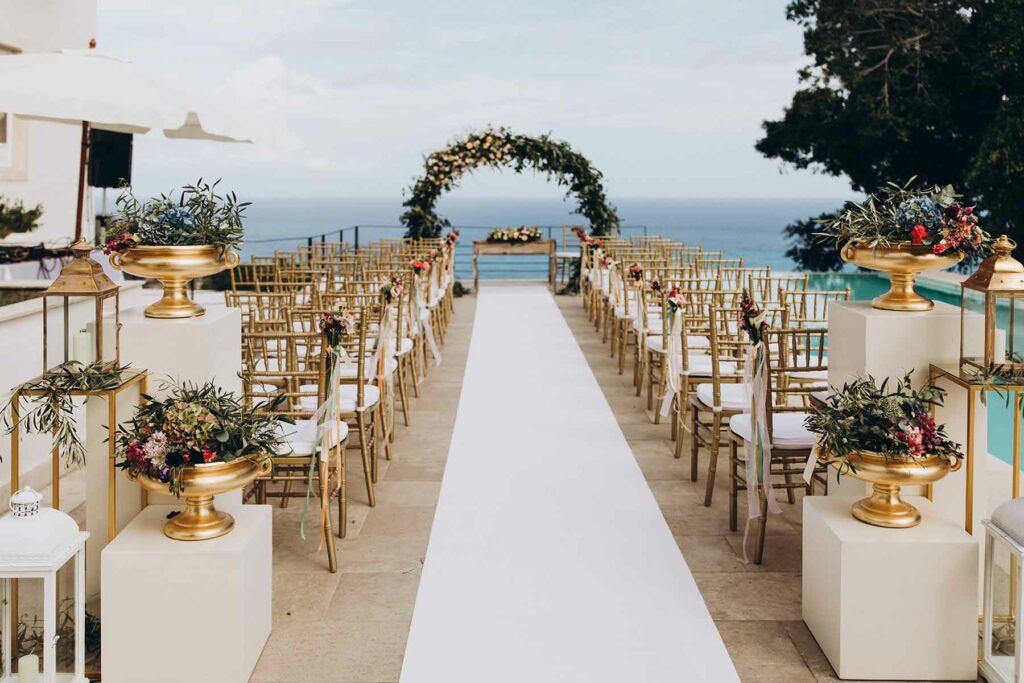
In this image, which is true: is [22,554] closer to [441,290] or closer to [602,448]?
[602,448]

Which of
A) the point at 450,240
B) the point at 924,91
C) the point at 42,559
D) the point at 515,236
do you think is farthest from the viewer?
the point at 515,236

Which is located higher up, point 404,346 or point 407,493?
point 404,346

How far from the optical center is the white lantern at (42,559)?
262 centimetres

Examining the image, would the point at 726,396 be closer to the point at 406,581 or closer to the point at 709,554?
the point at 709,554

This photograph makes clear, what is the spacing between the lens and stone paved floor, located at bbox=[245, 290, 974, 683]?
122 inches

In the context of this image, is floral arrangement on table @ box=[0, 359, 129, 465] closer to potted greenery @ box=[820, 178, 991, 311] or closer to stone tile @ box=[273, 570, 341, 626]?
stone tile @ box=[273, 570, 341, 626]

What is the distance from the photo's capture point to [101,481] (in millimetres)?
3236

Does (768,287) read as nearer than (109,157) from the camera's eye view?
Yes

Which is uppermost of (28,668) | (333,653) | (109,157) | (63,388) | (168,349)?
(109,157)

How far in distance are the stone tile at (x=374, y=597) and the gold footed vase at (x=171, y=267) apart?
1153 millimetres

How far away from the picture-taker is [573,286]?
14.8 m

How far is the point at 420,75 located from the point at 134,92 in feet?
111

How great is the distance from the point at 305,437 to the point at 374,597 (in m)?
0.84

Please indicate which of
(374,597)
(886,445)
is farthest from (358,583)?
(886,445)
